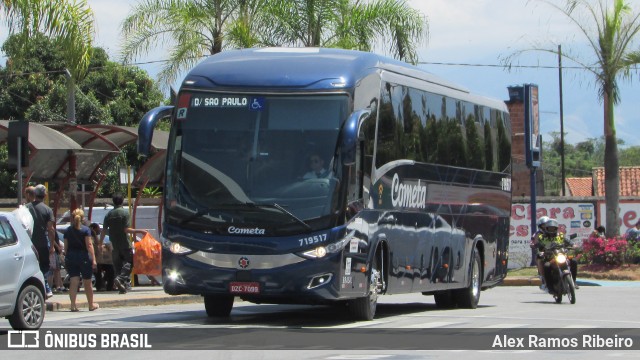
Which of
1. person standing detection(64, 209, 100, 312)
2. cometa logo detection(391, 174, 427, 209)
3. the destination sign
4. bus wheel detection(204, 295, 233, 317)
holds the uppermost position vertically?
the destination sign

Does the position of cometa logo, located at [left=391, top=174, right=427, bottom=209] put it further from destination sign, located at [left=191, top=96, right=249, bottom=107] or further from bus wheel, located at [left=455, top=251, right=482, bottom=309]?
bus wheel, located at [left=455, top=251, right=482, bottom=309]

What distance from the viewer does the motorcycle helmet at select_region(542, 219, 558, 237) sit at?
23359mm

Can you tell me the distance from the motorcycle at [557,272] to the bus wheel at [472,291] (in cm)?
151

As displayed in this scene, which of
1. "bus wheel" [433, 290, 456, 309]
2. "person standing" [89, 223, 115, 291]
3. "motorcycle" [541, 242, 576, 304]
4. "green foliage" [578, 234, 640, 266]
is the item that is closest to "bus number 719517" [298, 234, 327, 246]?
"bus wheel" [433, 290, 456, 309]

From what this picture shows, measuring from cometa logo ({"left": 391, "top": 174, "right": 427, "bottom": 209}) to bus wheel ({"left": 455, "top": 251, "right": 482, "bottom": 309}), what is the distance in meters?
3.22

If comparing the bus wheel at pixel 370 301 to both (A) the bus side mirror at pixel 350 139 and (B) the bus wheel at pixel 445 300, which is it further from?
(B) the bus wheel at pixel 445 300

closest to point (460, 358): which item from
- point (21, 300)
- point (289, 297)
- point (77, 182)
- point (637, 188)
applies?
point (289, 297)

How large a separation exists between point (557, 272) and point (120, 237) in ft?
27.6

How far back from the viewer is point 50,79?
52781mm

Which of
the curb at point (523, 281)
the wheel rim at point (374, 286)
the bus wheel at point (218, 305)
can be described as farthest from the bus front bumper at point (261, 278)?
the curb at point (523, 281)

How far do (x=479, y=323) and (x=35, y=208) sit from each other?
7.36 metres

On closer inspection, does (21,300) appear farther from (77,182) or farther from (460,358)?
(77,182)

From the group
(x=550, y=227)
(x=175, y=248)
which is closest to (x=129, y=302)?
(x=175, y=248)

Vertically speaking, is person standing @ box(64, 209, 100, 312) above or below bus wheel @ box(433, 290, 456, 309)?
above
